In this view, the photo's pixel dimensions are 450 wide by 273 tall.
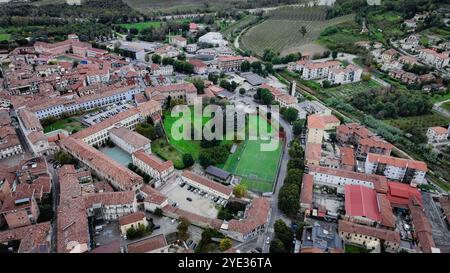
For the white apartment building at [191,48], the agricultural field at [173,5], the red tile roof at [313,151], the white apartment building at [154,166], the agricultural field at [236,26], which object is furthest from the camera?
the agricultural field at [173,5]

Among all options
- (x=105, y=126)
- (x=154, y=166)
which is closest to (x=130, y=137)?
(x=105, y=126)

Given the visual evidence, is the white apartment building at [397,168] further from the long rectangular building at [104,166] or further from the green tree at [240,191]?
the long rectangular building at [104,166]

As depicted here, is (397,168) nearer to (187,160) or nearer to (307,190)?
(307,190)

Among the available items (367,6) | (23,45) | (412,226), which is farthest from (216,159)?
(367,6)

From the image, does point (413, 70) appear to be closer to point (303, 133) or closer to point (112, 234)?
point (303, 133)

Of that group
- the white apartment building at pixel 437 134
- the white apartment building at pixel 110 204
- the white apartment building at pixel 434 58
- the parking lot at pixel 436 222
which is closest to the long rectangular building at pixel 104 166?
the white apartment building at pixel 110 204
